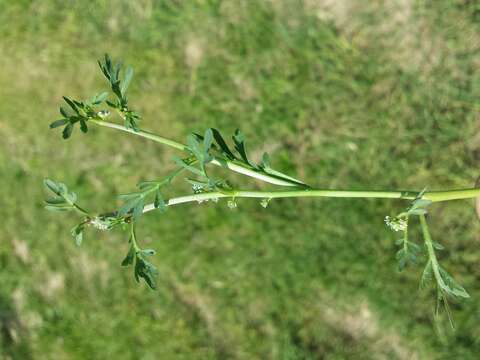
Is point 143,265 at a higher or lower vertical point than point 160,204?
lower

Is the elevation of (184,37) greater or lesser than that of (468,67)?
greater

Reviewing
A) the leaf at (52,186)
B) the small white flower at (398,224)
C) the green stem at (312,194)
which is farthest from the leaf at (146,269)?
the small white flower at (398,224)

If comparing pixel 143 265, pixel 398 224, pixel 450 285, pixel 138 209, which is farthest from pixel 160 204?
pixel 450 285

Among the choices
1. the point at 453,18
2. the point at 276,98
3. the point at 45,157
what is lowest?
the point at 45,157

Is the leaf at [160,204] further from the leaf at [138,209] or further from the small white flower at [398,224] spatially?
the small white flower at [398,224]

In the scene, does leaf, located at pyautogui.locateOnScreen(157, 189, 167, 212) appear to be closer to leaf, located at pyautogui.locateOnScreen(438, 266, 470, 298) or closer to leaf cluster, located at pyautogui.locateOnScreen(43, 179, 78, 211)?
leaf cluster, located at pyautogui.locateOnScreen(43, 179, 78, 211)

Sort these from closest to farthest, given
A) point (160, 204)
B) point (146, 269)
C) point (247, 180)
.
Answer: point (160, 204) → point (146, 269) → point (247, 180)

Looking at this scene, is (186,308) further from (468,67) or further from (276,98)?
(468,67)

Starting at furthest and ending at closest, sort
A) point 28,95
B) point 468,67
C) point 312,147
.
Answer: point 28,95 < point 312,147 < point 468,67

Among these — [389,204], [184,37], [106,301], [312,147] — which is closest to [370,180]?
[389,204]

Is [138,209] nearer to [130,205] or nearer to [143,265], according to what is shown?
[130,205]
